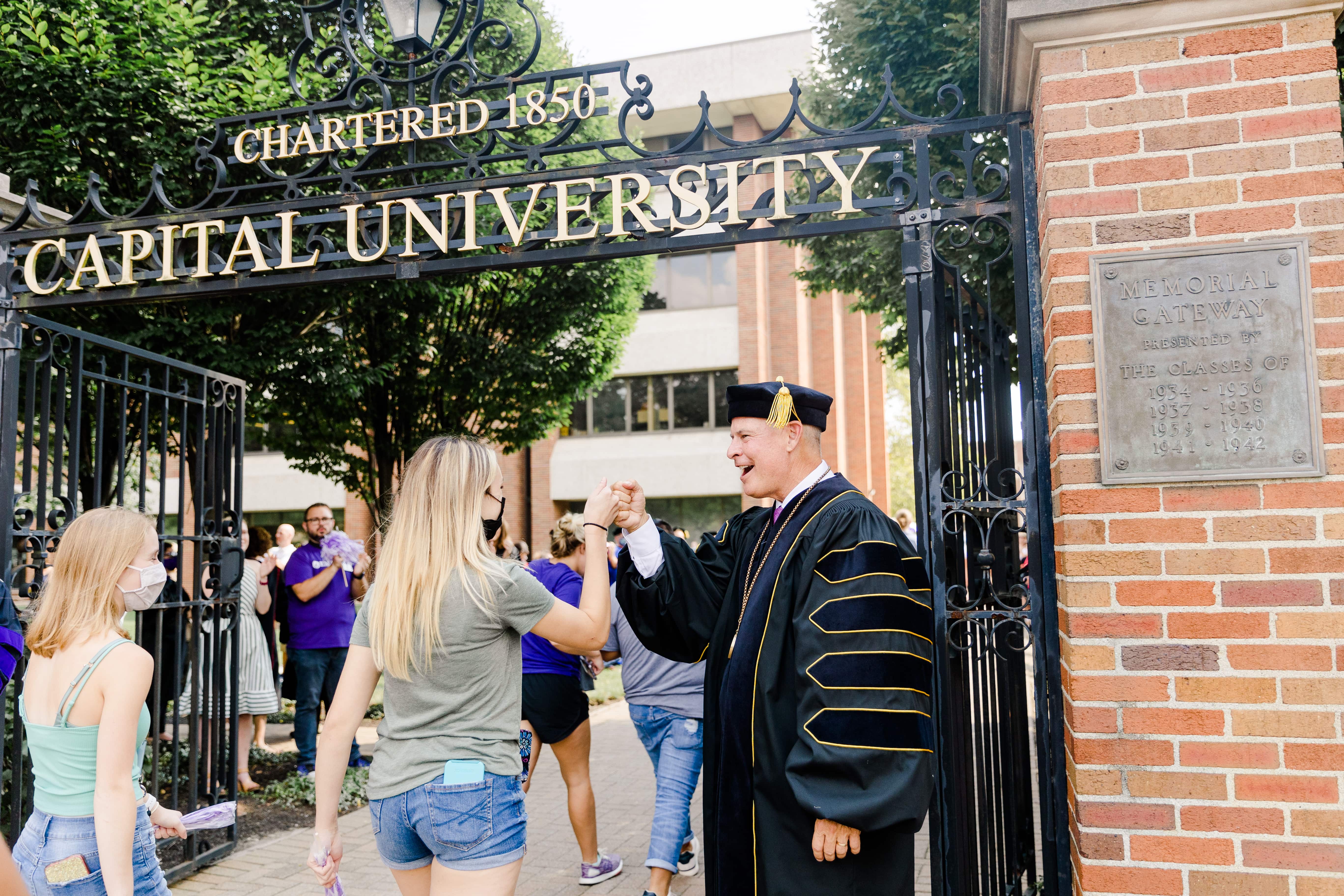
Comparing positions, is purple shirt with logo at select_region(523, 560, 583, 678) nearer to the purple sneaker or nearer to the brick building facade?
the purple sneaker

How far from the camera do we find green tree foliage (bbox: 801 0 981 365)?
6934mm

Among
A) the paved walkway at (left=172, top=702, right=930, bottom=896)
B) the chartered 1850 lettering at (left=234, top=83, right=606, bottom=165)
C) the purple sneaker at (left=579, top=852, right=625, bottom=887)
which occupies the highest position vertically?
the chartered 1850 lettering at (left=234, top=83, right=606, bottom=165)

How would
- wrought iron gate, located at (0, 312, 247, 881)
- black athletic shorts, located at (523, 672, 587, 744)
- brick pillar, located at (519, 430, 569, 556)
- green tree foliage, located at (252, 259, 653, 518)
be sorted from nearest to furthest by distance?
1. wrought iron gate, located at (0, 312, 247, 881)
2. black athletic shorts, located at (523, 672, 587, 744)
3. green tree foliage, located at (252, 259, 653, 518)
4. brick pillar, located at (519, 430, 569, 556)

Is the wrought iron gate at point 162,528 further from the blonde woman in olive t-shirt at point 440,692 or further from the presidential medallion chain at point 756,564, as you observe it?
the presidential medallion chain at point 756,564

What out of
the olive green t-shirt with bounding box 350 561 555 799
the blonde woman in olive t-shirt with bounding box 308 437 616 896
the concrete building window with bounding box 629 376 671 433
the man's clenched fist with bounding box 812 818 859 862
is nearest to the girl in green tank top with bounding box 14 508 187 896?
the blonde woman in olive t-shirt with bounding box 308 437 616 896

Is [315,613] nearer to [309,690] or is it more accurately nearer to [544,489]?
[309,690]

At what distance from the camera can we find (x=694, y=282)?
24.1 metres

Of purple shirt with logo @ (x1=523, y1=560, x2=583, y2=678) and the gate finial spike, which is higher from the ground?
the gate finial spike

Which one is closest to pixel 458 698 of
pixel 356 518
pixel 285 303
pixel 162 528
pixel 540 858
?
pixel 162 528

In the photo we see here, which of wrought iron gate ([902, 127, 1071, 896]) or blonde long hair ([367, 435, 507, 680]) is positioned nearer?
blonde long hair ([367, 435, 507, 680])

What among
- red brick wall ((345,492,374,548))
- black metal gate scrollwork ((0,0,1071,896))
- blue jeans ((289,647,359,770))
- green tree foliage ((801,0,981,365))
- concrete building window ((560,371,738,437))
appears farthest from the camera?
red brick wall ((345,492,374,548))

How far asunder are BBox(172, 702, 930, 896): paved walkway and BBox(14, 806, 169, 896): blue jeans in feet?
8.59

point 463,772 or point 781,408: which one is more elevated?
point 781,408

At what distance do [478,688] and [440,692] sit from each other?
4.0 inches
